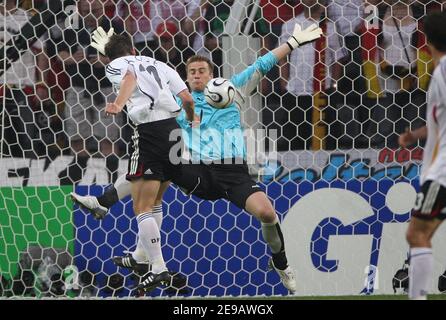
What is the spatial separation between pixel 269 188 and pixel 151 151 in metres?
1.22

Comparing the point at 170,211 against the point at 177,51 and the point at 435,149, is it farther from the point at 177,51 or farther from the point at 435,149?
the point at 435,149

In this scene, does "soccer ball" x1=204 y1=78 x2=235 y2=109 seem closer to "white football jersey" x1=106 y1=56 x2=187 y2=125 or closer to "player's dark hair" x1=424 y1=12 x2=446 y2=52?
"white football jersey" x1=106 y1=56 x2=187 y2=125

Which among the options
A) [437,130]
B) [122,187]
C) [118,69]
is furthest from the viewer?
[122,187]

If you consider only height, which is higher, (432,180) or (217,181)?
(432,180)

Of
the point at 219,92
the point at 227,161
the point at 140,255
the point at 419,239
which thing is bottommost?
the point at 140,255

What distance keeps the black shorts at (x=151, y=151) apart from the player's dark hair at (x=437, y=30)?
2.58 m

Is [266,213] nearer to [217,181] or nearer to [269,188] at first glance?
[217,181]

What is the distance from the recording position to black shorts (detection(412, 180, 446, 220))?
5387 millimetres

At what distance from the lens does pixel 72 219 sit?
8586 mm

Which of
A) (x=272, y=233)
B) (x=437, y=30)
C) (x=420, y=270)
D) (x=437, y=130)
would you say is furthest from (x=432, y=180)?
(x=272, y=233)

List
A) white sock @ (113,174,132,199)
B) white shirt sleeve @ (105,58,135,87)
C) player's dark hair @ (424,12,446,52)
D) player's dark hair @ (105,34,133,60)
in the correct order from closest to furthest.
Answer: player's dark hair @ (424,12,446,52), white shirt sleeve @ (105,58,135,87), player's dark hair @ (105,34,133,60), white sock @ (113,174,132,199)

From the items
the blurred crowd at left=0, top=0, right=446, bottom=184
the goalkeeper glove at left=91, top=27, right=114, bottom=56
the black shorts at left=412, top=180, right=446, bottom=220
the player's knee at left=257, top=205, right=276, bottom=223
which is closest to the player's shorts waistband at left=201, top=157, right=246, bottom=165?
the player's knee at left=257, top=205, right=276, bottom=223

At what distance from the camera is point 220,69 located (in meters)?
8.55

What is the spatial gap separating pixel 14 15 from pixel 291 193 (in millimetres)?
2605
